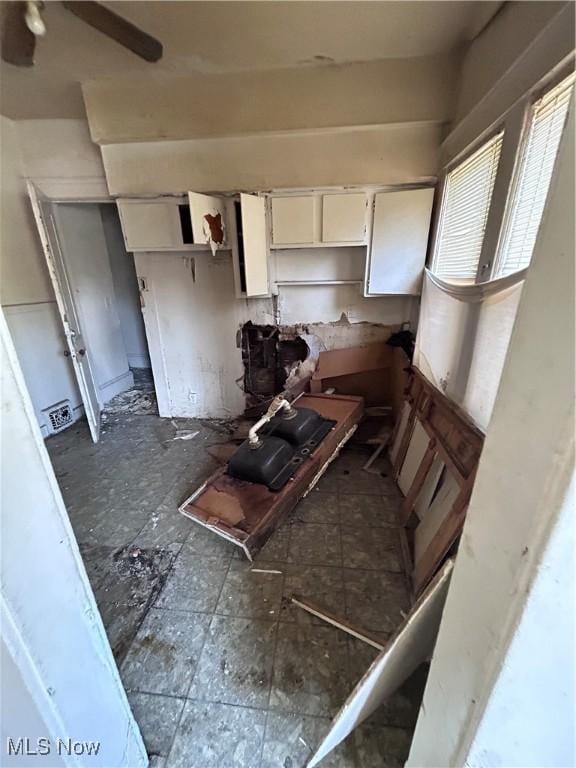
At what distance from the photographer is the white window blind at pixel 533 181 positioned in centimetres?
112

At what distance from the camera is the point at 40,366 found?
3.15 meters

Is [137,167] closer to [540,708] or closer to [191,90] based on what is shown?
[191,90]

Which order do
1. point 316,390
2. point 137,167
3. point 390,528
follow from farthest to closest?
point 316,390 → point 137,167 → point 390,528

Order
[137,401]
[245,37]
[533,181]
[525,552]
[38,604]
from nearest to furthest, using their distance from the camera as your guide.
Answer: [525,552] → [38,604] → [533,181] → [245,37] → [137,401]

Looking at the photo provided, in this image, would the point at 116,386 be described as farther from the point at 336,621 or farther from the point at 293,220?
the point at 336,621

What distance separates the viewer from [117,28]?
1620mm

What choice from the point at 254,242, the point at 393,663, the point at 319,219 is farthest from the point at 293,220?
the point at 393,663

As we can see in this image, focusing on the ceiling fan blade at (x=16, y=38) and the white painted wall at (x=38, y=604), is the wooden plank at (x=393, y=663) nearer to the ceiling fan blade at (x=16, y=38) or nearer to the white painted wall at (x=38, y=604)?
the white painted wall at (x=38, y=604)

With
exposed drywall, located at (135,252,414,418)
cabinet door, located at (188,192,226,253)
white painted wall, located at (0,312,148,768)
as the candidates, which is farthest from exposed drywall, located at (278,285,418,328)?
white painted wall, located at (0,312,148,768)

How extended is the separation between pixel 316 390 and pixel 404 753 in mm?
2347

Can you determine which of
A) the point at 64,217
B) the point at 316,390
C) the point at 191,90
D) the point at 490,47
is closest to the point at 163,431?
the point at 316,390

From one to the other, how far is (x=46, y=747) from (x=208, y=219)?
2743 millimetres

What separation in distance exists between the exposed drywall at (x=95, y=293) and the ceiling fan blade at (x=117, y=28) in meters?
2.03

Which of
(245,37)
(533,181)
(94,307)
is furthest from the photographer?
(94,307)
